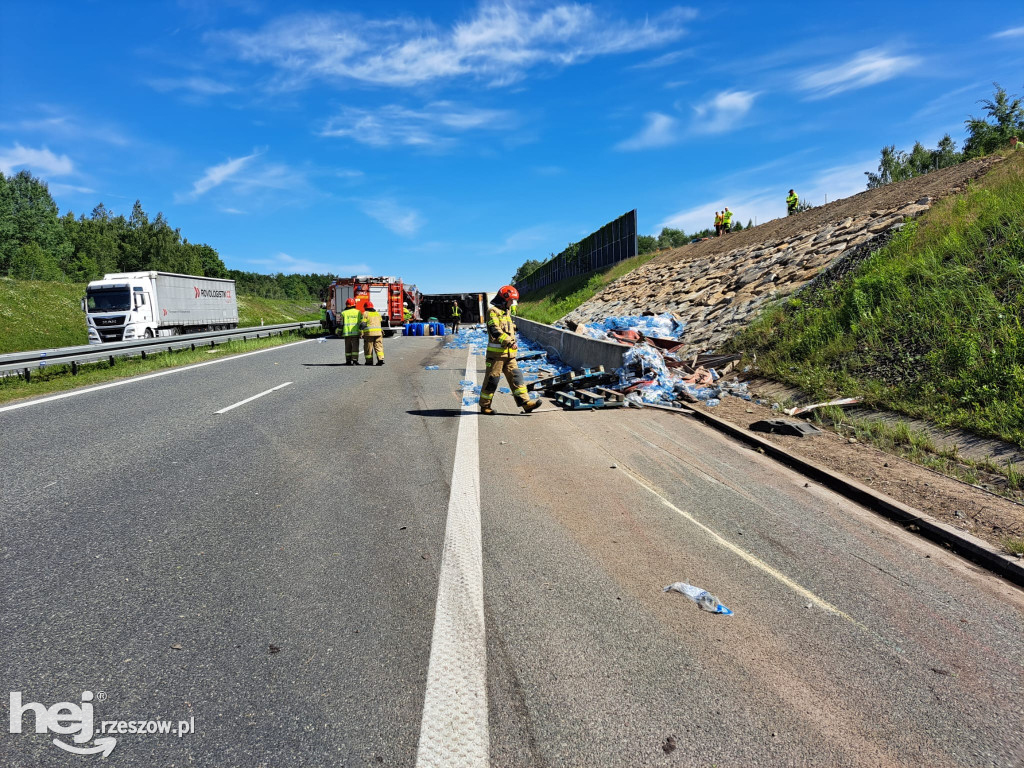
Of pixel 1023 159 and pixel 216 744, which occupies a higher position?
pixel 1023 159

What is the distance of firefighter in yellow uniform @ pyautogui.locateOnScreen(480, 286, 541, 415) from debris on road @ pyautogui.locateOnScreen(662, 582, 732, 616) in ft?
19.4

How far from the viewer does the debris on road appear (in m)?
3.45

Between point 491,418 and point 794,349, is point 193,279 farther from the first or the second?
point 794,349

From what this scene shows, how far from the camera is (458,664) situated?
9.21 feet

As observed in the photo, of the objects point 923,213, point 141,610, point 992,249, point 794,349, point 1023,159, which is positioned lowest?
point 141,610

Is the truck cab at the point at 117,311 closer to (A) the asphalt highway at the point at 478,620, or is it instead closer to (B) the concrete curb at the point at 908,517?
(A) the asphalt highway at the point at 478,620

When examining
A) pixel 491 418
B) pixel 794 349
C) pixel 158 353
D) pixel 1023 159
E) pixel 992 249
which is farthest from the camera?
pixel 158 353

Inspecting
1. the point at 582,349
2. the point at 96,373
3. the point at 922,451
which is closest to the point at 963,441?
the point at 922,451

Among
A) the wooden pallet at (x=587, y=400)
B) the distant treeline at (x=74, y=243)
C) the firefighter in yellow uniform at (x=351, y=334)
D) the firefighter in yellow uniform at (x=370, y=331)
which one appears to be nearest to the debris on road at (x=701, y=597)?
the wooden pallet at (x=587, y=400)

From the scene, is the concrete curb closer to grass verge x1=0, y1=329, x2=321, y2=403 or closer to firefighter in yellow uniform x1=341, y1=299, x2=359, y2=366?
firefighter in yellow uniform x1=341, y1=299, x2=359, y2=366

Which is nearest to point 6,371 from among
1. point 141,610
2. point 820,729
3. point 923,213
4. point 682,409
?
point 141,610

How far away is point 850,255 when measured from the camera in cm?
1387

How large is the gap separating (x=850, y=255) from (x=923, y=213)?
6.33 ft

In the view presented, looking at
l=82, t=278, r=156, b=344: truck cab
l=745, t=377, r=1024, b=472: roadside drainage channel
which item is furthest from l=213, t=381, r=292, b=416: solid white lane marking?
l=82, t=278, r=156, b=344: truck cab
